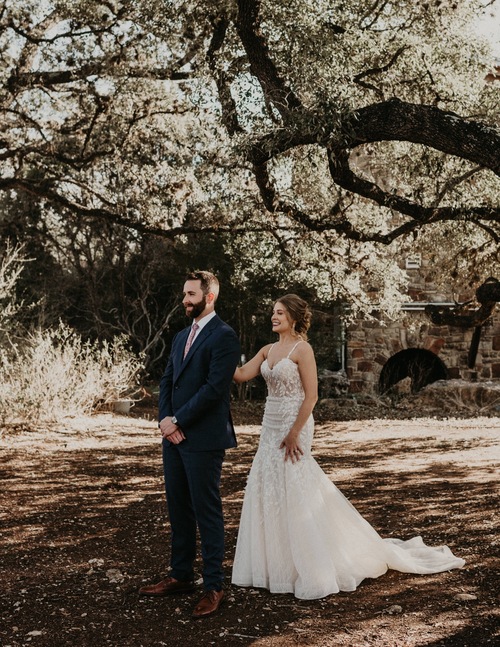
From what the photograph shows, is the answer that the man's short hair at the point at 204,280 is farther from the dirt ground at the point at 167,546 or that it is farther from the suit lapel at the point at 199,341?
the dirt ground at the point at 167,546

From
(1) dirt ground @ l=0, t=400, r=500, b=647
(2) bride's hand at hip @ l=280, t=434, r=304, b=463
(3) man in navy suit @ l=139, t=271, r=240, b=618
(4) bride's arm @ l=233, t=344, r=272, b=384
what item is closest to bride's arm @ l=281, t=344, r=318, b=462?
(2) bride's hand at hip @ l=280, t=434, r=304, b=463

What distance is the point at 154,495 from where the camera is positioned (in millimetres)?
8312

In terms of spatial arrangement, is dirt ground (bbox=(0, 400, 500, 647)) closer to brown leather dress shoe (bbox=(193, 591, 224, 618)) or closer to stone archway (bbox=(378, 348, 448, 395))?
brown leather dress shoe (bbox=(193, 591, 224, 618))

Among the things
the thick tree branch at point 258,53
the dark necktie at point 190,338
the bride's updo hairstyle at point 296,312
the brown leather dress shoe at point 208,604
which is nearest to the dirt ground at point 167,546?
the brown leather dress shoe at point 208,604

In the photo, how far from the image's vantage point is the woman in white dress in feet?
16.8

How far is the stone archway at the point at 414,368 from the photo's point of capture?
21109mm

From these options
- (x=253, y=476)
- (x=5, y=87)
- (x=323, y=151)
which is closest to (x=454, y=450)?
(x=323, y=151)

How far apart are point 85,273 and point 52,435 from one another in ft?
32.5

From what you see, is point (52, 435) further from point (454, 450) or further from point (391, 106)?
point (391, 106)

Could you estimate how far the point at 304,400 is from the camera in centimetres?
528

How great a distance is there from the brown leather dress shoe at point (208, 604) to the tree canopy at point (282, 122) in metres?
3.68

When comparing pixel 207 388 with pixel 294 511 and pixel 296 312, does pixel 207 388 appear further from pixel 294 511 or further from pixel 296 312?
pixel 294 511

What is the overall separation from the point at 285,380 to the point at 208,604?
1.51 m

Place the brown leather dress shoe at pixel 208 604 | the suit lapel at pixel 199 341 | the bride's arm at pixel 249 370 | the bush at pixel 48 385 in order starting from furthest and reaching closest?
the bush at pixel 48 385
the bride's arm at pixel 249 370
the suit lapel at pixel 199 341
the brown leather dress shoe at pixel 208 604
